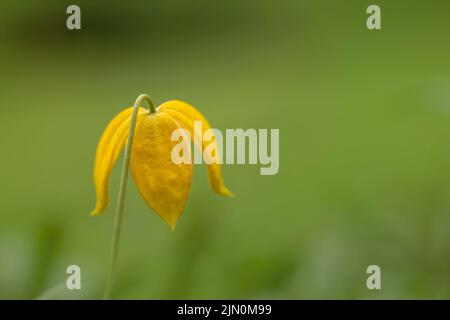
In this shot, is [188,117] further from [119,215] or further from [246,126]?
[246,126]

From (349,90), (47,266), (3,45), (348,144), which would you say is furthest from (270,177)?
(3,45)

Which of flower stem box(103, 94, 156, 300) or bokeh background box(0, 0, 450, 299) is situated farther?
bokeh background box(0, 0, 450, 299)

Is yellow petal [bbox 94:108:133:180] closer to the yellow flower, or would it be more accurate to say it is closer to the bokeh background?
the yellow flower

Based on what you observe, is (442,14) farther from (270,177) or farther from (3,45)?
(3,45)

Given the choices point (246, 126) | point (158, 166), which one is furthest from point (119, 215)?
point (246, 126)

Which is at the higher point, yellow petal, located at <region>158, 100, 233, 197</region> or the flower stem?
yellow petal, located at <region>158, 100, 233, 197</region>

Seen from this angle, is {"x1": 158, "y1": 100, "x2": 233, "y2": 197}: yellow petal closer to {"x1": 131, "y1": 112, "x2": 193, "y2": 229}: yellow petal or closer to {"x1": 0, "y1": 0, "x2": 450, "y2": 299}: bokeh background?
{"x1": 131, "y1": 112, "x2": 193, "y2": 229}: yellow petal

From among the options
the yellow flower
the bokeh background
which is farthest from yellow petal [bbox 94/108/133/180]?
the bokeh background

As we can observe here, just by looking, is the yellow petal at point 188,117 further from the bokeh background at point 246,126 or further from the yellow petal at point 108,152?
the bokeh background at point 246,126
